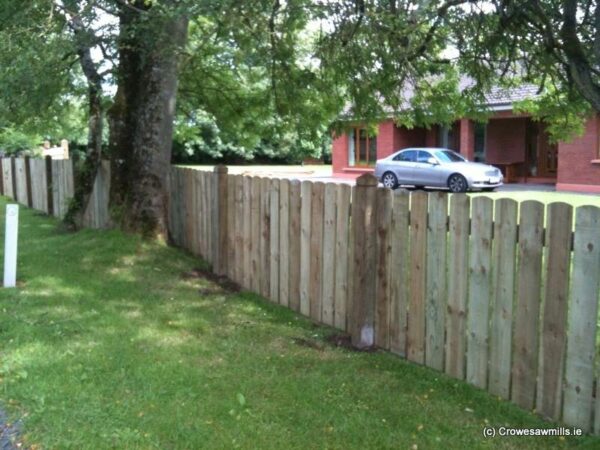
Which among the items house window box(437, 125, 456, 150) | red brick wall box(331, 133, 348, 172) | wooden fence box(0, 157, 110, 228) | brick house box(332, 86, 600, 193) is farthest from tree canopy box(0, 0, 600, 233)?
red brick wall box(331, 133, 348, 172)

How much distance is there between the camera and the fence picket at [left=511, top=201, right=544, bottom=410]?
4.18 metres

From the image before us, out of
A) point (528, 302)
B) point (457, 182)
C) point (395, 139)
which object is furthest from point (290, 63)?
point (395, 139)

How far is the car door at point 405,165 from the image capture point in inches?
959

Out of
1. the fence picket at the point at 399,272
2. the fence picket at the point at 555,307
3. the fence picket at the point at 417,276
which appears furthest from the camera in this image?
the fence picket at the point at 399,272

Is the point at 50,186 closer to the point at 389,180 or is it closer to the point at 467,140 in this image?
the point at 389,180

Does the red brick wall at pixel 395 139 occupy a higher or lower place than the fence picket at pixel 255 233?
higher

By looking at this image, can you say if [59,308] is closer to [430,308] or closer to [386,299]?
[386,299]

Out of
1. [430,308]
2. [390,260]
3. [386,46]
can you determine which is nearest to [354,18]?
[386,46]

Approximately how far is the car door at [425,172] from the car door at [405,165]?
0.18 meters

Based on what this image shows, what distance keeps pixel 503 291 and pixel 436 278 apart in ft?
2.15

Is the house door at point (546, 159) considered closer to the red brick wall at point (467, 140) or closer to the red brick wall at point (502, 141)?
the red brick wall at point (502, 141)

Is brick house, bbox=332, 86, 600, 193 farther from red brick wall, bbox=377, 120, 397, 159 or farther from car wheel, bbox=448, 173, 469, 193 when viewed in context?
car wheel, bbox=448, 173, 469, 193

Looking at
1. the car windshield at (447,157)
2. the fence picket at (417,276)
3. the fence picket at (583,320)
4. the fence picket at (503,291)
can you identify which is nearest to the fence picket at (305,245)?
the fence picket at (417,276)

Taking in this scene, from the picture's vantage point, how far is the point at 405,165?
80.4 ft
